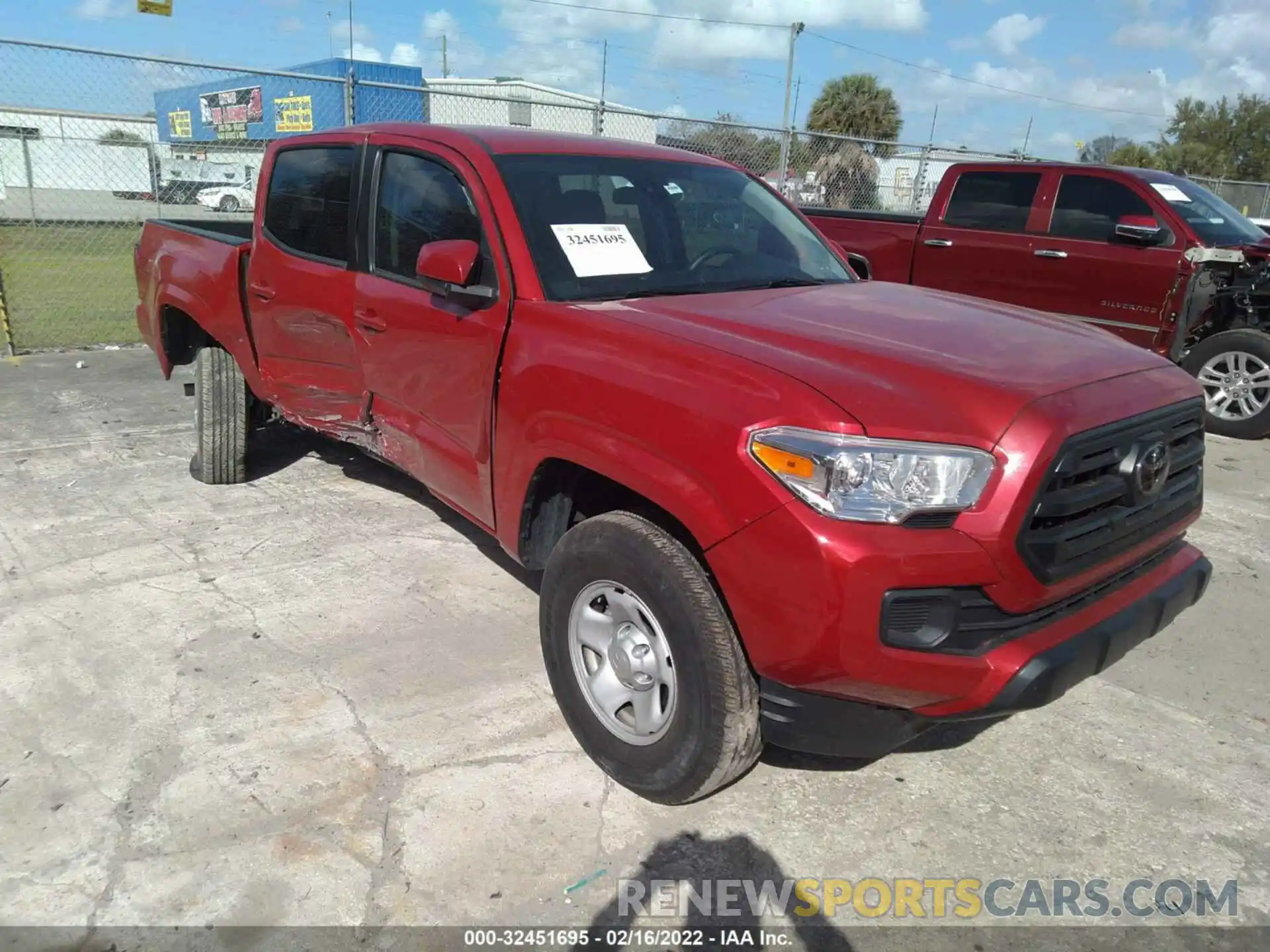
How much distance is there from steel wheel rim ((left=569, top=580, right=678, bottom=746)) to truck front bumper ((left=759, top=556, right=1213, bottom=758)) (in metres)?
0.31

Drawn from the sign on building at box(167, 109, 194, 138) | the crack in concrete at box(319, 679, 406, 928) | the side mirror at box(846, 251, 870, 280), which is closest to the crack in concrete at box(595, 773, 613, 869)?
the crack in concrete at box(319, 679, 406, 928)

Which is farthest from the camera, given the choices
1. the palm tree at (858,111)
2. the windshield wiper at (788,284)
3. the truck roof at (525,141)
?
the palm tree at (858,111)

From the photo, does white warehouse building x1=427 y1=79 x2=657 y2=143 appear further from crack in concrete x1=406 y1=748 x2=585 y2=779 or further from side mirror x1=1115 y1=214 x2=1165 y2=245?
crack in concrete x1=406 y1=748 x2=585 y2=779

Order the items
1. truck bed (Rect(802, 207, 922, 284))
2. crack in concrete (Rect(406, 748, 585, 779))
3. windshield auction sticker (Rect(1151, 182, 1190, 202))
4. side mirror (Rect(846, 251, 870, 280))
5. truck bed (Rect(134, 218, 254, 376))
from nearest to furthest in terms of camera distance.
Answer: crack in concrete (Rect(406, 748, 585, 779)), side mirror (Rect(846, 251, 870, 280)), truck bed (Rect(134, 218, 254, 376)), windshield auction sticker (Rect(1151, 182, 1190, 202)), truck bed (Rect(802, 207, 922, 284))

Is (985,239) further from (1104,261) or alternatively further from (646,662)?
(646,662)

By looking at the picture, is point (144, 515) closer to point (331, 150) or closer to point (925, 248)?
point (331, 150)

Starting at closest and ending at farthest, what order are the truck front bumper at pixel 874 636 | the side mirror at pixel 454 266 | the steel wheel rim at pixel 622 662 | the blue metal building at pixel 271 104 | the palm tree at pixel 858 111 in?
the truck front bumper at pixel 874 636
the steel wheel rim at pixel 622 662
the side mirror at pixel 454 266
the blue metal building at pixel 271 104
the palm tree at pixel 858 111

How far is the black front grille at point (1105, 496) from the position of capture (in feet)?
7.07

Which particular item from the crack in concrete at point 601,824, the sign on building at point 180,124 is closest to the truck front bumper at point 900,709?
the crack in concrete at point 601,824

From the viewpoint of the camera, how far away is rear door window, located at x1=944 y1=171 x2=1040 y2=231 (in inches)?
306

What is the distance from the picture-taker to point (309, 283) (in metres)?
4.09

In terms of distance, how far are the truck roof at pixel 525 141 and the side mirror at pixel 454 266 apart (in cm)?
54

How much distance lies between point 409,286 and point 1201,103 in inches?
1921

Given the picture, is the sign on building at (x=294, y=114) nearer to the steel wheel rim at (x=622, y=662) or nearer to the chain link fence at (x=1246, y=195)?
the chain link fence at (x=1246, y=195)
